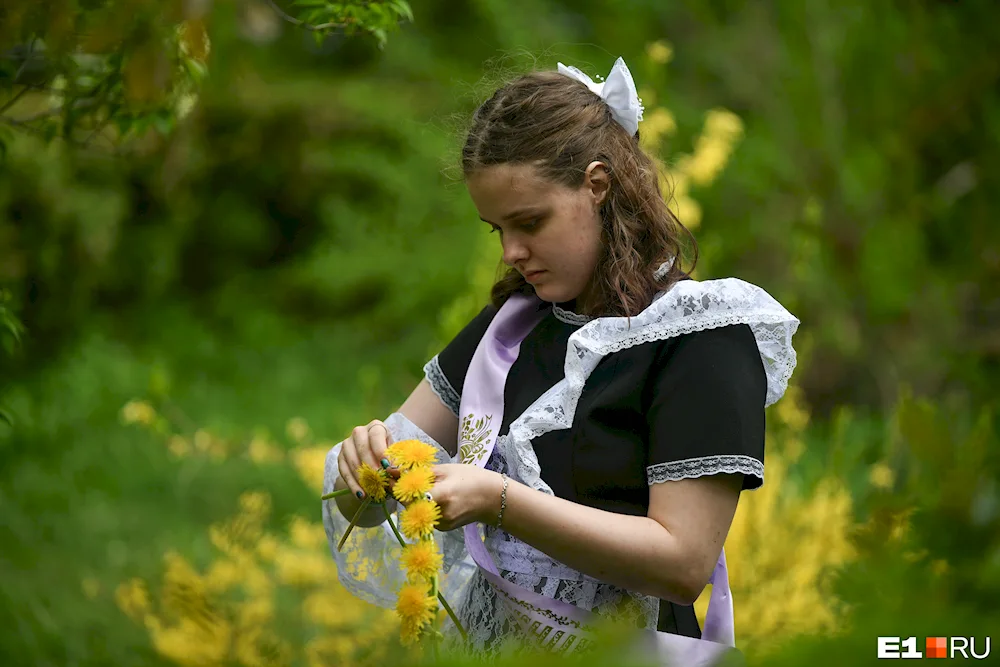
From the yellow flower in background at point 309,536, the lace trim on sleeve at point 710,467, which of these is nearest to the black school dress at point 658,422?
the lace trim on sleeve at point 710,467

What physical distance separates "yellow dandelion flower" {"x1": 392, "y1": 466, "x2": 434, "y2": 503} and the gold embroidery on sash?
0.78 ft

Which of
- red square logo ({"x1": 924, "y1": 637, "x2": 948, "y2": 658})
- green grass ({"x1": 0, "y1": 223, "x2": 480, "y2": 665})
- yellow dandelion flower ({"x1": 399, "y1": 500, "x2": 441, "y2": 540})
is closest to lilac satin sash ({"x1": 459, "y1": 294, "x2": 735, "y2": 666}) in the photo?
yellow dandelion flower ({"x1": 399, "y1": 500, "x2": 441, "y2": 540})

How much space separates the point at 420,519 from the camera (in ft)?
4.19

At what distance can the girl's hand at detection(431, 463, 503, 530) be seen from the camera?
4.32 ft

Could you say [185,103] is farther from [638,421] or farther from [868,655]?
[868,655]

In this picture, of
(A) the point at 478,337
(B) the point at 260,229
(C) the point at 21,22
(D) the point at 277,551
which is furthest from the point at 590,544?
(B) the point at 260,229

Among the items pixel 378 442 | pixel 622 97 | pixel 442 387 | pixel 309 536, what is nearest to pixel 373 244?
pixel 309 536

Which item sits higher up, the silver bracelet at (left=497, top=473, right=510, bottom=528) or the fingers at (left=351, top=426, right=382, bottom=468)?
the fingers at (left=351, top=426, right=382, bottom=468)

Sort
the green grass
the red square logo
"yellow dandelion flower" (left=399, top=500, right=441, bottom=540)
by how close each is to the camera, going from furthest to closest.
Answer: the green grass < "yellow dandelion flower" (left=399, top=500, right=441, bottom=540) < the red square logo

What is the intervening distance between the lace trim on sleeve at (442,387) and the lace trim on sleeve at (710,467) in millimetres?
469

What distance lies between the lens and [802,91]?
5.09 metres

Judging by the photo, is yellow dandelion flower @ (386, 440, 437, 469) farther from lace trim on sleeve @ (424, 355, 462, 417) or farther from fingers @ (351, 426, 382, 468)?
lace trim on sleeve @ (424, 355, 462, 417)

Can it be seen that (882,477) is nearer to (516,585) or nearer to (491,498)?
(516,585)

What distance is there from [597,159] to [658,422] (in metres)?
0.43
